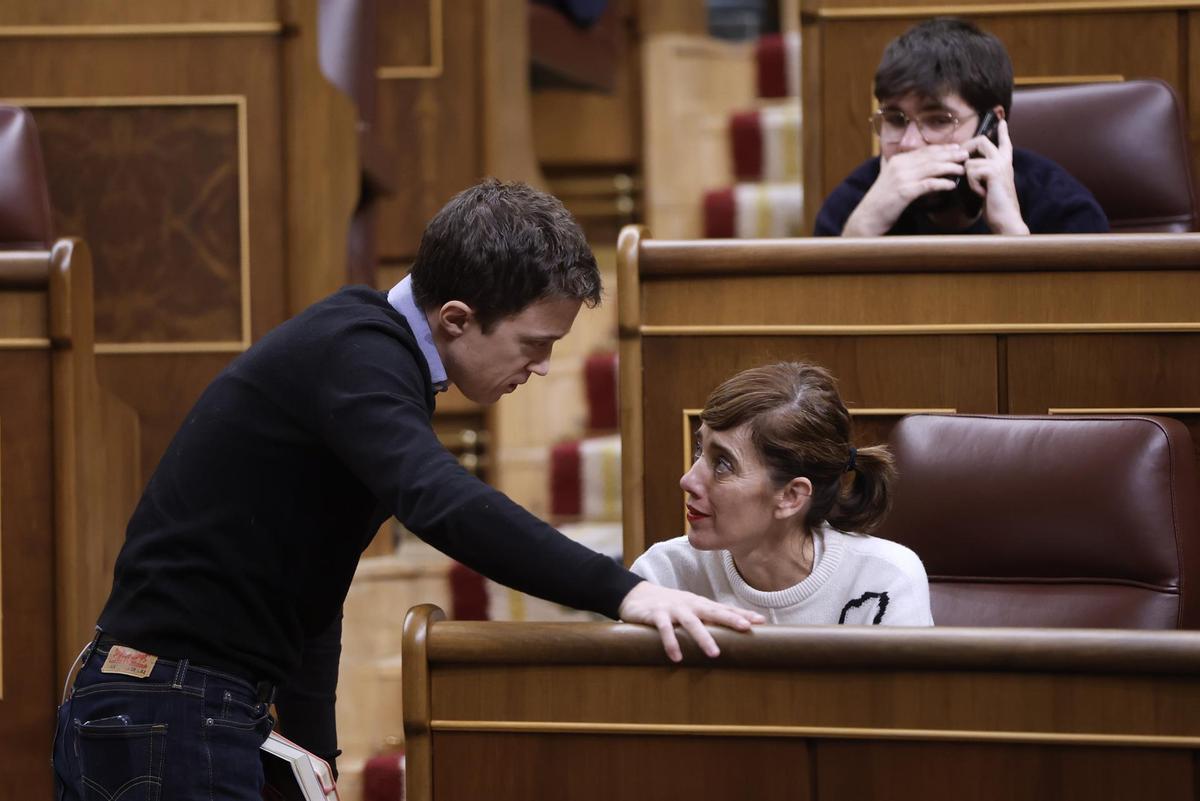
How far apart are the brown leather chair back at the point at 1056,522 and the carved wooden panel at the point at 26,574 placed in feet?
2.84

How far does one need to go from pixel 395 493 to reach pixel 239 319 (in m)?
1.20

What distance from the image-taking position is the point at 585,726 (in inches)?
36.2

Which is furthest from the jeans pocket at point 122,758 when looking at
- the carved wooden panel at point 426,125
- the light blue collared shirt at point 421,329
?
the carved wooden panel at point 426,125

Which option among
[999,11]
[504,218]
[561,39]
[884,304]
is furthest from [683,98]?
[504,218]

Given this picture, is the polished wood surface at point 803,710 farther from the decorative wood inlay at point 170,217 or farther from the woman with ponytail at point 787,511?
the decorative wood inlay at point 170,217

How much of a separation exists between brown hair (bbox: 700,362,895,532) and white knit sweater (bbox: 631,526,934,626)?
1.0 inches

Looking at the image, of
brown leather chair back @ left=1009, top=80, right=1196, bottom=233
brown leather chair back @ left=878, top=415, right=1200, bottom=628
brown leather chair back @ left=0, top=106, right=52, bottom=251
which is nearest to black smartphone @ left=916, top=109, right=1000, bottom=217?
brown leather chair back @ left=1009, top=80, right=1196, bottom=233

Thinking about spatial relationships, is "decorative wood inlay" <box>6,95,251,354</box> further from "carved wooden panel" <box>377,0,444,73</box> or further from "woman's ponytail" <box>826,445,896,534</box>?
"woman's ponytail" <box>826,445,896,534</box>

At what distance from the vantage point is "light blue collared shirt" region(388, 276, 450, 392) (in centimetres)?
103

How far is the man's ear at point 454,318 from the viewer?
101 cm

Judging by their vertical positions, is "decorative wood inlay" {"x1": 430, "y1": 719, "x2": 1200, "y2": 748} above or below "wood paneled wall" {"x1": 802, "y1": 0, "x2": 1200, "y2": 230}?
below

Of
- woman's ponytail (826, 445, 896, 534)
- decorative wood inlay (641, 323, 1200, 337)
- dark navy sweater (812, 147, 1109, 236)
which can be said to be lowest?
woman's ponytail (826, 445, 896, 534)

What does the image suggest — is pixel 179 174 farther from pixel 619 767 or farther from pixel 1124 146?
pixel 619 767

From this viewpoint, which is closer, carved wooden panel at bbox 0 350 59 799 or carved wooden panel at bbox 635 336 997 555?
carved wooden panel at bbox 635 336 997 555
